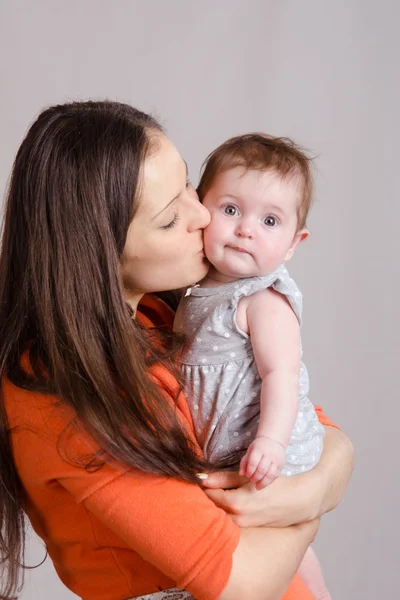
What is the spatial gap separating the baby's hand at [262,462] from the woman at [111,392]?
8cm

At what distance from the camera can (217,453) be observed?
170cm

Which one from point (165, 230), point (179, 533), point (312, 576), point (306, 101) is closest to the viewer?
point (179, 533)

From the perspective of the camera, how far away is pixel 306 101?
307cm

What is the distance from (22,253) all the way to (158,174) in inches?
11.4

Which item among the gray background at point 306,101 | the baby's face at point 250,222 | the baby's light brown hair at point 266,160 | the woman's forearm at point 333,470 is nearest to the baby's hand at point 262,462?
the woman's forearm at point 333,470

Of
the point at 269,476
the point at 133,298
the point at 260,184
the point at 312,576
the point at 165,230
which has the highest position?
the point at 260,184

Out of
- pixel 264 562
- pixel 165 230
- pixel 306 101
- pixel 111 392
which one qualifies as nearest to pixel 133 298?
pixel 165 230

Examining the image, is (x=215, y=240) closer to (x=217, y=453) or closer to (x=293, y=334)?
(x=293, y=334)

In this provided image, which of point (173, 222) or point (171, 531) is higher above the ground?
point (173, 222)

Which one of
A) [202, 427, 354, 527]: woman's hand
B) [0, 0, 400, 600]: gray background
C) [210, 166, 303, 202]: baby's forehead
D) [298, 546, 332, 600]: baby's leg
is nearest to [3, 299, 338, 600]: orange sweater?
[202, 427, 354, 527]: woman's hand

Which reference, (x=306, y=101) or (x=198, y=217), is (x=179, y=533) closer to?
(x=198, y=217)

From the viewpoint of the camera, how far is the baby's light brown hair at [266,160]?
5.59 ft

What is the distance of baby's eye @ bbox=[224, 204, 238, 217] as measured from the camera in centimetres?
171

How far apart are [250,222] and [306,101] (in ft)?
4.95
